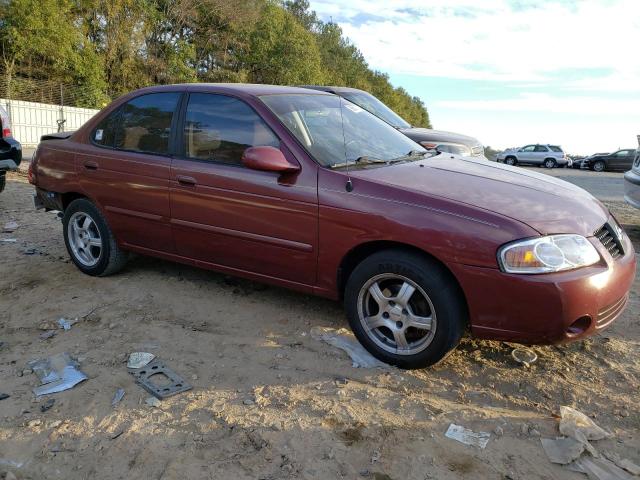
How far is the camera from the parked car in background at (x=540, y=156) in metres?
36.9

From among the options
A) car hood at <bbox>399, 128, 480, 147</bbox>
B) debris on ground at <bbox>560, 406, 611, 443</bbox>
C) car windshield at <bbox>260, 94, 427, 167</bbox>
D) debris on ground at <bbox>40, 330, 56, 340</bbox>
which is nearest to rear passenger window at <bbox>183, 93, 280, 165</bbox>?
car windshield at <bbox>260, 94, 427, 167</bbox>

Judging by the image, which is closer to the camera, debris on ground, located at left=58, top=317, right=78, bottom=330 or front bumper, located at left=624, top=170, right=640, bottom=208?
debris on ground, located at left=58, top=317, right=78, bottom=330

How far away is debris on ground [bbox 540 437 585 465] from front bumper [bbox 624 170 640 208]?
5655 mm

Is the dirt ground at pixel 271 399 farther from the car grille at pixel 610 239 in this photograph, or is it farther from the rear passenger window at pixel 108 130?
the rear passenger window at pixel 108 130

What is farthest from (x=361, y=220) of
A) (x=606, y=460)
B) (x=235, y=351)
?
(x=606, y=460)

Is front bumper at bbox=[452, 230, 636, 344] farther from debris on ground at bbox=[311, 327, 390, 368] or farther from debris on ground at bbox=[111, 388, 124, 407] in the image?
debris on ground at bbox=[111, 388, 124, 407]

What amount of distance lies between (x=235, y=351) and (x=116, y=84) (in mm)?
28149

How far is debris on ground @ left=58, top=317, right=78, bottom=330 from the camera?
399 cm

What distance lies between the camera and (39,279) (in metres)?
4.93

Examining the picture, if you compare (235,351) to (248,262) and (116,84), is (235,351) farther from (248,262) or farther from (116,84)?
(116,84)

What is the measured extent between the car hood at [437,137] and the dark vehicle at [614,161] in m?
27.1

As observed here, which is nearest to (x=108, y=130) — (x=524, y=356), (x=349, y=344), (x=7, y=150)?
(x=349, y=344)

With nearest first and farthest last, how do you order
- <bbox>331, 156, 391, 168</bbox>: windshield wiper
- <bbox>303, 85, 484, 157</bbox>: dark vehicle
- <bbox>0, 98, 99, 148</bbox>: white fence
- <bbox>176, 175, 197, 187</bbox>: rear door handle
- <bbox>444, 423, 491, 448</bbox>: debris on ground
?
<bbox>444, 423, 491, 448</bbox>: debris on ground → <bbox>331, 156, 391, 168</bbox>: windshield wiper → <bbox>176, 175, 197, 187</bbox>: rear door handle → <bbox>303, 85, 484, 157</bbox>: dark vehicle → <bbox>0, 98, 99, 148</bbox>: white fence

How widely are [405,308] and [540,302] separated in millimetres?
745
